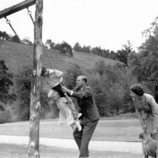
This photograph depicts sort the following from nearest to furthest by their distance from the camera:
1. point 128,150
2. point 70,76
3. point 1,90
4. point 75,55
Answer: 1. point 128,150
2. point 1,90
3. point 70,76
4. point 75,55

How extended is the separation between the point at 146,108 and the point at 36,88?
2067 millimetres

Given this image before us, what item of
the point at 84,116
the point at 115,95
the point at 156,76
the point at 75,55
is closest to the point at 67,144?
the point at 84,116

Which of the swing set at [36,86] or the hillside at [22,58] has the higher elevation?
the hillside at [22,58]

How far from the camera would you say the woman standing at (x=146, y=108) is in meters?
7.36

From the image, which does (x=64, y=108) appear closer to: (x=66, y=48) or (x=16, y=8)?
(x=16, y=8)

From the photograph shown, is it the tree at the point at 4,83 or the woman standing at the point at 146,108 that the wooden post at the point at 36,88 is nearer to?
the woman standing at the point at 146,108

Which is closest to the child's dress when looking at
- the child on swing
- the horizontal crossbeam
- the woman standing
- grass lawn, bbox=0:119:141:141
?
the child on swing

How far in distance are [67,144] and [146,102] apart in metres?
13.4

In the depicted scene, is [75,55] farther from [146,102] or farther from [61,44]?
[146,102]

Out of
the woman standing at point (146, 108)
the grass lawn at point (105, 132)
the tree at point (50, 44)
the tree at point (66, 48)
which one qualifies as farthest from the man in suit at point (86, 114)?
the tree at point (50, 44)

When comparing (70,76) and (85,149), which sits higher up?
(70,76)

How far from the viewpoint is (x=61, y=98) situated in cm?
794

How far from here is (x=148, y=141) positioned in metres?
7.51

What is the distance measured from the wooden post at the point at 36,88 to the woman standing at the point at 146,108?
1765 millimetres
